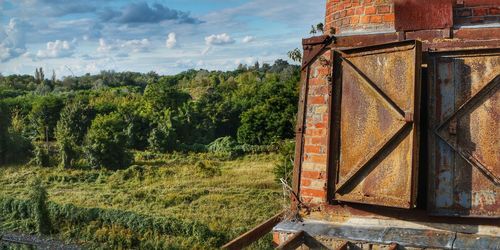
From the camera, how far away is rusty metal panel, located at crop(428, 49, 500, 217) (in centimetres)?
421

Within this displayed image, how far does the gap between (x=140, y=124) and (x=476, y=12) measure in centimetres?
3440

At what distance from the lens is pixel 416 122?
426cm

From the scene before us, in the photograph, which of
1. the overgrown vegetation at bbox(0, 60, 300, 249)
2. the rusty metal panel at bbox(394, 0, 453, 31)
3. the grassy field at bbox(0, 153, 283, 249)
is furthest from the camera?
the overgrown vegetation at bbox(0, 60, 300, 249)

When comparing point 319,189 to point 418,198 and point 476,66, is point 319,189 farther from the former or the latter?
point 476,66

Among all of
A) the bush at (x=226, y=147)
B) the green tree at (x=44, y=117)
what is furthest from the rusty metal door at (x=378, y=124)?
the green tree at (x=44, y=117)

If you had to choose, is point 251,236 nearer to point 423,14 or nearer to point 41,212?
point 423,14

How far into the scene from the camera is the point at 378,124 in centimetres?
446

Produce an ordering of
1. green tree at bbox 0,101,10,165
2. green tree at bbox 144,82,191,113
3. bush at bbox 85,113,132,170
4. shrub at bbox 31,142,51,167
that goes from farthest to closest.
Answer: green tree at bbox 144,82,191,113 → green tree at bbox 0,101,10,165 → shrub at bbox 31,142,51,167 → bush at bbox 85,113,132,170

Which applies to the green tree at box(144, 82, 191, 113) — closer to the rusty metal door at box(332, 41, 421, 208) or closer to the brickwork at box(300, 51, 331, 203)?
the brickwork at box(300, 51, 331, 203)

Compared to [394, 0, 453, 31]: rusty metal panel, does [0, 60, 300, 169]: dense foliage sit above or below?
below

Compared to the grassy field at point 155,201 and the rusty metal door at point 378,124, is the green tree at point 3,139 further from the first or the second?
the rusty metal door at point 378,124

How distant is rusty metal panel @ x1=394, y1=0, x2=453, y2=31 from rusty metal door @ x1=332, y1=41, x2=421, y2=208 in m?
0.40

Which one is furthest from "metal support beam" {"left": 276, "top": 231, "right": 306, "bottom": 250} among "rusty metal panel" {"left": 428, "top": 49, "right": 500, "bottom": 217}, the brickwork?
"rusty metal panel" {"left": 428, "top": 49, "right": 500, "bottom": 217}

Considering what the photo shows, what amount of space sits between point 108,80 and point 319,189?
73.8 m
